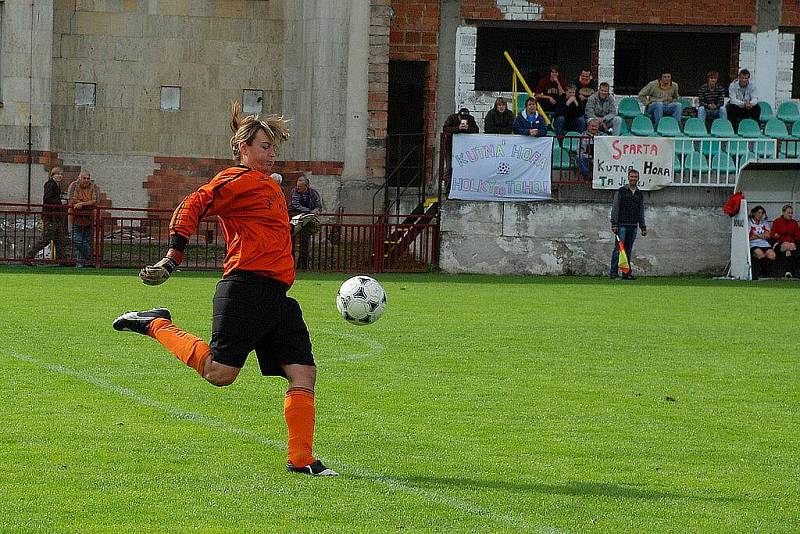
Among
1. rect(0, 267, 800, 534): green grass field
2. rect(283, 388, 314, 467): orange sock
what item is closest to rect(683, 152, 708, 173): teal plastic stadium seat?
rect(0, 267, 800, 534): green grass field

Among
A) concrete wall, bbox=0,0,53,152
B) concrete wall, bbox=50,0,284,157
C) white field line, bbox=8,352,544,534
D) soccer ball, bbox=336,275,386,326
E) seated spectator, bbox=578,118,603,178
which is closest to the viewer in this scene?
white field line, bbox=8,352,544,534

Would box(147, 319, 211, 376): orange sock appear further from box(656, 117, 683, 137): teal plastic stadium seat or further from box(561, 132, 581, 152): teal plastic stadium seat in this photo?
box(656, 117, 683, 137): teal plastic stadium seat

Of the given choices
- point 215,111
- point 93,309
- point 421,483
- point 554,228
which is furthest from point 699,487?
point 215,111

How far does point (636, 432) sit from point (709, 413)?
1.05m

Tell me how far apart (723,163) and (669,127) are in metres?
2.59

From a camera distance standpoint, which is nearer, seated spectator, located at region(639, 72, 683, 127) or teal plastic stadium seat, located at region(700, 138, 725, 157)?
teal plastic stadium seat, located at region(700, 138, 725, 157)

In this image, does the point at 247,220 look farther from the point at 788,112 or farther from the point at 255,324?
the point at 788,112

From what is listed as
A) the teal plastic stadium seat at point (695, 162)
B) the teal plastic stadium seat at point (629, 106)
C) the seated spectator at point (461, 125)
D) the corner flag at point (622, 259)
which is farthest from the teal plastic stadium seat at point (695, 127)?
the seated spectator at point (461, 125)

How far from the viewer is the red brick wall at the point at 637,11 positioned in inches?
1201

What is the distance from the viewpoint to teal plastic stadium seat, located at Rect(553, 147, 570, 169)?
24686mm

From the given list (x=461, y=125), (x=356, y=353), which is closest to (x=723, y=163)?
(x=461, y=125)

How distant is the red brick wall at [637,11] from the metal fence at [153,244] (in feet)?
25.9

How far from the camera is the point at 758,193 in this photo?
24766 millimetres

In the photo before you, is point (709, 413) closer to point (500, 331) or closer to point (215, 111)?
point (500, 331)
